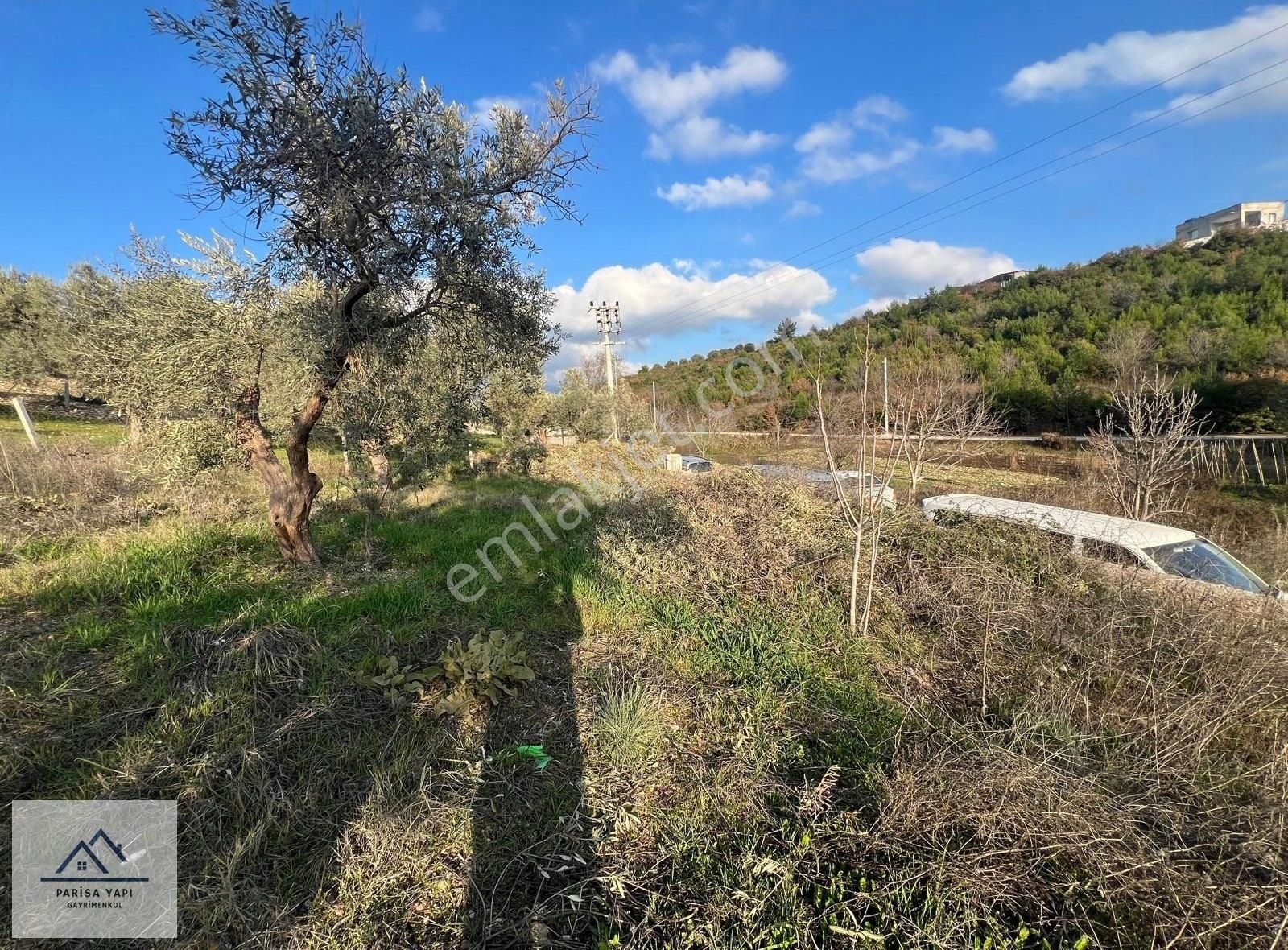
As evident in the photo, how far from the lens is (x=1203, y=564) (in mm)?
5133

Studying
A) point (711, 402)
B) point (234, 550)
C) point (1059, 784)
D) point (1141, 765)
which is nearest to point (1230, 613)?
point (1141, 765)

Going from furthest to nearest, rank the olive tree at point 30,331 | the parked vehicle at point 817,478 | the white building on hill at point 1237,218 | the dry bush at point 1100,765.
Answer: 1. the white building on hill at point 1237,218
2. the olive tree at point 30,331
3. the parked vehicle at point 817,478
4. the dry bush at point 1100,765

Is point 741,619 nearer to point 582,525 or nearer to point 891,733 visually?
point 891,733

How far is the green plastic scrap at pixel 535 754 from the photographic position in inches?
121

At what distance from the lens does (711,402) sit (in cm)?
3234

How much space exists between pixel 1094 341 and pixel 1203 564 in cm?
3203

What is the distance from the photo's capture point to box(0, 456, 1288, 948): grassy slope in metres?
2.08

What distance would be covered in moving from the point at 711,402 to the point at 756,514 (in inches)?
1028

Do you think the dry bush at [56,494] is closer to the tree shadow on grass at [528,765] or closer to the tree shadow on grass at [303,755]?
the tree shadow on grass at [303,755]

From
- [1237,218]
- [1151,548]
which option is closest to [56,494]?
[1151,548]

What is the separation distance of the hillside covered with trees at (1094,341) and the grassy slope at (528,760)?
14.9 m

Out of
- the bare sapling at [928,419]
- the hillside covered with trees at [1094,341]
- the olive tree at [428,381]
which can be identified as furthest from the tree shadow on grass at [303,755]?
the hillside covered with trees at [1094,341]

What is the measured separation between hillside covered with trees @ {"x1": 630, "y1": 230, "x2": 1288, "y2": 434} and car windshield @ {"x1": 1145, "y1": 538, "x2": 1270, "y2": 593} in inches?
453

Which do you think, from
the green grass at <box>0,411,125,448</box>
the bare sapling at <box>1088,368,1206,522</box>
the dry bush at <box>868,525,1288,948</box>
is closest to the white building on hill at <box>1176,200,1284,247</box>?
the bare sapling at <box>1088,368,1206,522</box>
